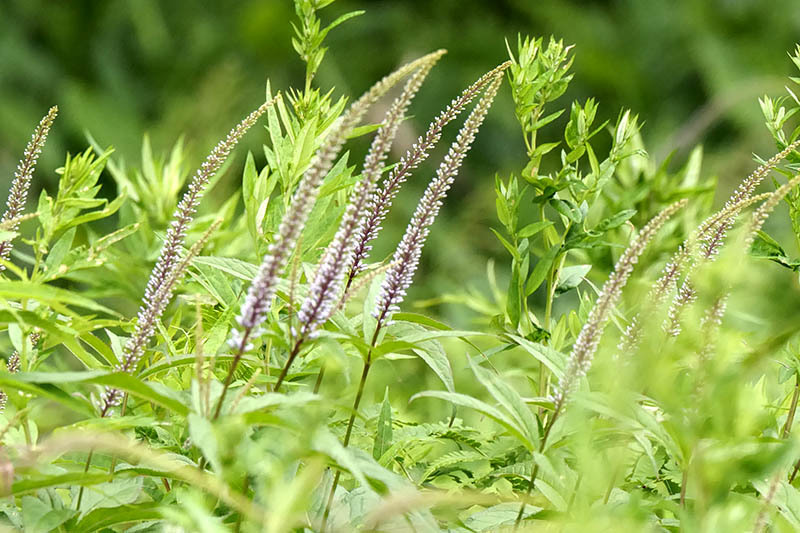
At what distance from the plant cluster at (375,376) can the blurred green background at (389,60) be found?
3079 mm

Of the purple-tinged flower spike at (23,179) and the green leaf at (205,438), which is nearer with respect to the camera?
the green leaf at (205,438)

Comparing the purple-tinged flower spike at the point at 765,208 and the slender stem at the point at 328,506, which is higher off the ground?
the purple-tinged flower spike at the point at 765,208

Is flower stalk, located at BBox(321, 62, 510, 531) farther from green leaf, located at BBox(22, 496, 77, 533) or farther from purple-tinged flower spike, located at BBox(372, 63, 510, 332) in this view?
green leaf, located at BBox(22, 496, 77, 533)

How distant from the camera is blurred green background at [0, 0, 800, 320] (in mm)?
3992

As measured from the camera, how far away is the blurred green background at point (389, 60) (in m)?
3.99

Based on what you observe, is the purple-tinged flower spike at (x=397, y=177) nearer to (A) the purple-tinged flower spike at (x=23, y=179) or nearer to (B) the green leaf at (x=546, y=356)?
(B) the green leaf at (x=546, y=356)

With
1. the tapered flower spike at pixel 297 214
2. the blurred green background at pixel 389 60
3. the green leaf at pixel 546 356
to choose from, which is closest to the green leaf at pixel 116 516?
the tapered flower spike at pixel 297 214

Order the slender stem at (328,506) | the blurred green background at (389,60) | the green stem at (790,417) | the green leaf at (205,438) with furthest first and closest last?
1. the blurred green background at (389,60)
2. the green stem at (790,417)
3. the slender stem at (328,506)
4. the green leaf at (205,438)

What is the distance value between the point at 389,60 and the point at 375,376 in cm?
393

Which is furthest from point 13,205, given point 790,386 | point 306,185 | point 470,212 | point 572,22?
Answer: point 572,22

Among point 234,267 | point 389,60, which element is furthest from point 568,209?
point 389,60

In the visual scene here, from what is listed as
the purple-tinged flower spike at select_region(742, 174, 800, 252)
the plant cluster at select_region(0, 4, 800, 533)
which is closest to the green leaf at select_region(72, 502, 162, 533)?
the plant cluster at select_region(0, 4, 800, 533)

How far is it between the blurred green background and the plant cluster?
3079mm

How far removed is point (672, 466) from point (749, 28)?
4.38 m
